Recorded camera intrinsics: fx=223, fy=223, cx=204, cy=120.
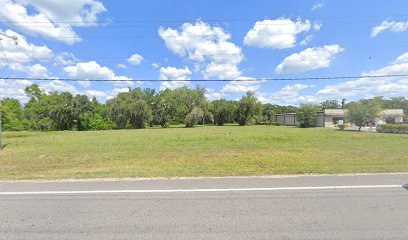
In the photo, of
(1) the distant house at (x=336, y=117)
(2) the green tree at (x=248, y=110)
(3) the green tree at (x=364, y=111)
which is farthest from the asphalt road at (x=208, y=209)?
(2) the green tree at (x=248, y=110)

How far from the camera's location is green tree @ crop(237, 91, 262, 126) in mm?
64125

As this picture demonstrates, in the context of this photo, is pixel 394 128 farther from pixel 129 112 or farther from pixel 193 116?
pixel 129 112

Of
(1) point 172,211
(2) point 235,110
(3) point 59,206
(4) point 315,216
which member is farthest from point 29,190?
(2) point 235,110

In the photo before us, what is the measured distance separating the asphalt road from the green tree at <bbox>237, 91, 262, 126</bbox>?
58738 millimetres

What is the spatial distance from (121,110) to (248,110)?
34600 millimetres

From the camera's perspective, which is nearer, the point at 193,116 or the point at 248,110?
the point at 193,116

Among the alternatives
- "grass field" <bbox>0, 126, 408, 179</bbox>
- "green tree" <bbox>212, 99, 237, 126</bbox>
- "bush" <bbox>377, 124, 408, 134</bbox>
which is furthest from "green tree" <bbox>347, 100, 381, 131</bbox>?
"green tree" <bbox>212, 99, 237, 126</bbox>

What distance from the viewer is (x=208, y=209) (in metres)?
4.14

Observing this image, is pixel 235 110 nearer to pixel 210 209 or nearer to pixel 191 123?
pixel 191 123

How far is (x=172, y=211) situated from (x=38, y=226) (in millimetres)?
2120

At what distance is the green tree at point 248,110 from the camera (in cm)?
6412

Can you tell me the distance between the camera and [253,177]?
6406 mm

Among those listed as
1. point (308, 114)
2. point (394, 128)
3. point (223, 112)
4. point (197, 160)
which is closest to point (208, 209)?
point (197, 160)

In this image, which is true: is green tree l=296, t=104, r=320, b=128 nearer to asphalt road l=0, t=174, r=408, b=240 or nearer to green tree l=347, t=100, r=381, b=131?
green tree l=347, t=100, r=381, b=131
